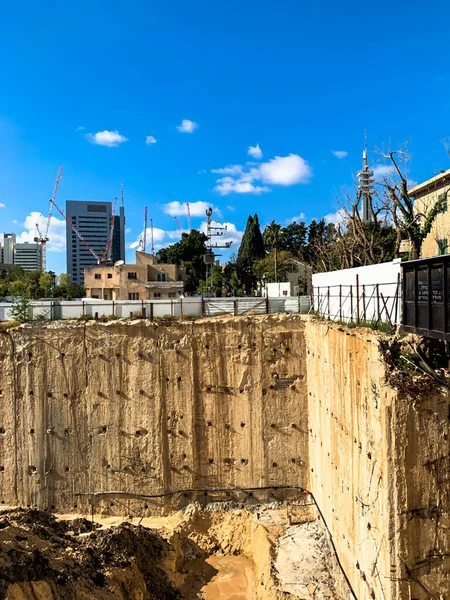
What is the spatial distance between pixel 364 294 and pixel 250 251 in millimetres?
52944

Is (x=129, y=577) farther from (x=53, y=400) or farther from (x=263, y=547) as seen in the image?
(x=53, y=400)

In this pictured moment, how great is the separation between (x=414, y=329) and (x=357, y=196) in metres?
21.6

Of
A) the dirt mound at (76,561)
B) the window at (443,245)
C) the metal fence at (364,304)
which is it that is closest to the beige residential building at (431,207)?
the window at (443,245)

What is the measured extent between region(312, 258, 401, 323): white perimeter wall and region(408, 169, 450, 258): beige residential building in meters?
6.35

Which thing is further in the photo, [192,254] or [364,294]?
[192,254]

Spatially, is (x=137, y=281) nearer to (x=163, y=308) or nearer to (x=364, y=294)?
(x=163, y=308)

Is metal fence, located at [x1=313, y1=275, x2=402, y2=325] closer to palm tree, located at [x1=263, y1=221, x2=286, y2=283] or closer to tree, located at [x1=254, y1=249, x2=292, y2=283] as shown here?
tree, located at [x1=254, y1=249, x2=292, y2=283]

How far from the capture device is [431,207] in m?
22.4

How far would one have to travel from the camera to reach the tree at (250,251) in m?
66.1

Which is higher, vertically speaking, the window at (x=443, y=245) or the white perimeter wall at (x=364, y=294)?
the window at (x=443, y=245)

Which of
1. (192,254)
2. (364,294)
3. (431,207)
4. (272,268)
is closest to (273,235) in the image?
(272,268)

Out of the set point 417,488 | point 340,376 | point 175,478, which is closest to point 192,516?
point 175,478

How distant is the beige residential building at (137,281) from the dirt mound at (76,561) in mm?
24426

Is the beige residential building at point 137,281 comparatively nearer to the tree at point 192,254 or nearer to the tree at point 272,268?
the tree at point 272,268
